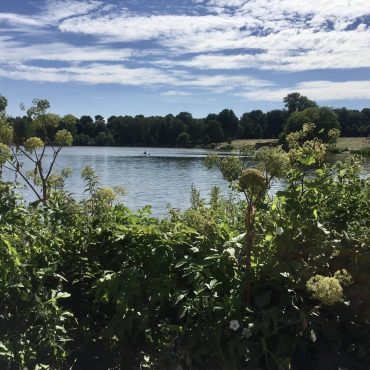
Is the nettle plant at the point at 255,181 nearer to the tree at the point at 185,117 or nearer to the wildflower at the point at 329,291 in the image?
the wildflower at the point at 329,291

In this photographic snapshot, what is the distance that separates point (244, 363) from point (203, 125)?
138 m

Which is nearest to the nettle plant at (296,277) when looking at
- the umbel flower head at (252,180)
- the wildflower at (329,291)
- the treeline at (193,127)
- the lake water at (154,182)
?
the umbel flower head at (252,180)

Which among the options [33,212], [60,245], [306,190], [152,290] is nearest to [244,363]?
[152,290]

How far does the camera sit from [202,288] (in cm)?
285

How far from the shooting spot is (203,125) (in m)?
140

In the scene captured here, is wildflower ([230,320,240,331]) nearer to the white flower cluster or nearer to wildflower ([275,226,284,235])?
the white flower cluster

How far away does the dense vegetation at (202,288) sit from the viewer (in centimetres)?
279

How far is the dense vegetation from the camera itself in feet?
9.17

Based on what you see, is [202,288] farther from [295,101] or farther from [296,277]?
[295,101]

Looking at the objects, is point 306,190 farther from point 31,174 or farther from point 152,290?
point 31,174

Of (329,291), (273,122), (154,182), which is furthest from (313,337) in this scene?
(273,122)

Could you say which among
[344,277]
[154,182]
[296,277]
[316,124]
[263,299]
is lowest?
[154,182]

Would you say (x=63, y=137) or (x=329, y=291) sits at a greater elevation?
(x=63, y=137)

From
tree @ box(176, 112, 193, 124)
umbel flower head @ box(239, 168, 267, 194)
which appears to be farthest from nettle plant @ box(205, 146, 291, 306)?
tree @ box(176, 112, 193, 124)
